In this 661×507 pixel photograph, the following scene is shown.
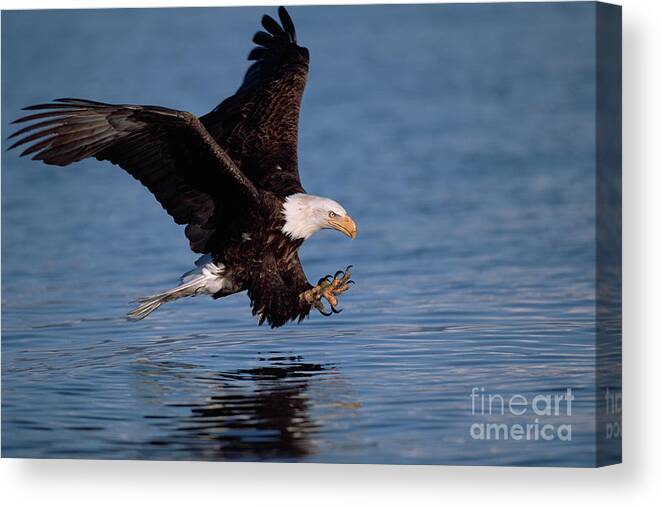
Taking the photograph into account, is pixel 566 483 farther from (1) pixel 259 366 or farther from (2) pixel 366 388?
(1) pixel 259 366

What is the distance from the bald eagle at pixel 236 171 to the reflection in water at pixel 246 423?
608 millimetres

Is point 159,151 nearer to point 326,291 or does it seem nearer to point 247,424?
point 326,291

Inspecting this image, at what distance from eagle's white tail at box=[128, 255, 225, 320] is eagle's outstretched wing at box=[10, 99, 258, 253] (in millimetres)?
122

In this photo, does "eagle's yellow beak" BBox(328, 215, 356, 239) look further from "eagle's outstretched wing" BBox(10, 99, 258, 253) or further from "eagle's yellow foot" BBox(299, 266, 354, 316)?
"eagle's outstretched wing" BBox(10, 99, 258, 253)

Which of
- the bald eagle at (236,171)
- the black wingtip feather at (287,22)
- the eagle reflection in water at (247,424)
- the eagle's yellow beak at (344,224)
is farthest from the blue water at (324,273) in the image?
the eagle's yellow beak at (344,224)

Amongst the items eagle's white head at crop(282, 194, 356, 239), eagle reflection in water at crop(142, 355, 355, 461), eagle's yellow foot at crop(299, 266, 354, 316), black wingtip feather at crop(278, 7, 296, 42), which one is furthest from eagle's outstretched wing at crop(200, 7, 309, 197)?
eagle reflection in water at crop(142, 355, 355, 461)

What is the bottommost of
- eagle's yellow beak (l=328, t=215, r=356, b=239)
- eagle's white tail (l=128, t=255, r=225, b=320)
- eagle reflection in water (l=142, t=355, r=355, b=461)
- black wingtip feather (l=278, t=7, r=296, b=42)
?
eagle reflection in water (l=142, t=355, r=355, b=461)

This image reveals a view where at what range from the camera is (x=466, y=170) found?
39.0 ft

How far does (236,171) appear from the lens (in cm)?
839

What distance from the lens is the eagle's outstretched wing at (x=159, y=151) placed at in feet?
25.3

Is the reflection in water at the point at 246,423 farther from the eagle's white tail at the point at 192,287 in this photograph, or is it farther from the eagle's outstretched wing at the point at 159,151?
the eagle's outstretched wing at the point at 159,151

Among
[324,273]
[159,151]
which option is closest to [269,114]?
[159,151]

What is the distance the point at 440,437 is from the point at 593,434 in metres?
0.66

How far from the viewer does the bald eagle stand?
25.6 ft
